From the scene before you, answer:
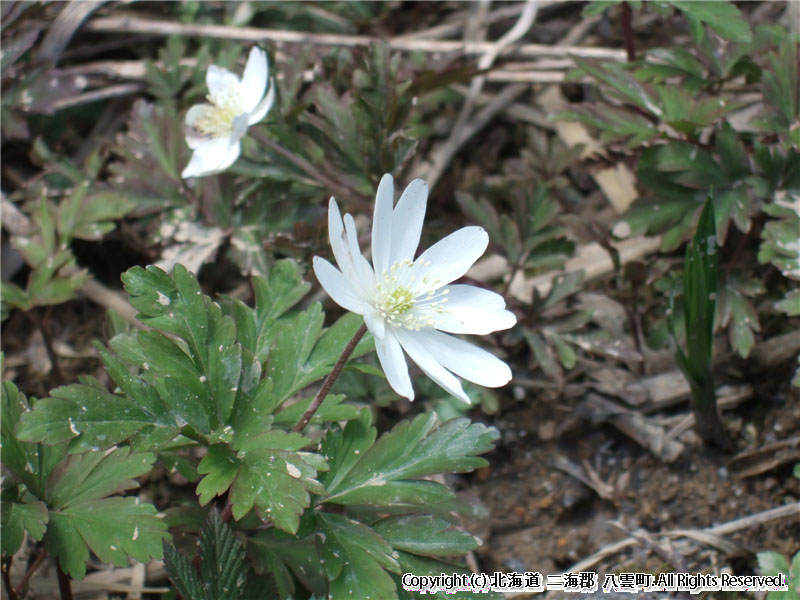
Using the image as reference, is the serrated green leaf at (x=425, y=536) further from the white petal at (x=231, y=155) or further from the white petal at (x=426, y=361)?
the white petal at (x=231, y=155)

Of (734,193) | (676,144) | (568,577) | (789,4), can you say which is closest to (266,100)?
(676,144)

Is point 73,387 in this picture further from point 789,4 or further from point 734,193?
point 789,4

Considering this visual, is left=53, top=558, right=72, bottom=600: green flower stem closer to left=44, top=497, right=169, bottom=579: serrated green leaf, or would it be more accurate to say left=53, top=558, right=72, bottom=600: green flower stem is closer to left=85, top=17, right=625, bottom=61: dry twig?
left=44, top=497, right=169, bottom=579: serrated green leaf

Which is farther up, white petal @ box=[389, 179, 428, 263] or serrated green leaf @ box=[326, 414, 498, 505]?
white petal @ box=[389, 179, 428, 263]

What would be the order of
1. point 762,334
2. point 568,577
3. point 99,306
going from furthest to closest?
point 99,306 < point 762,334 < point 568,577

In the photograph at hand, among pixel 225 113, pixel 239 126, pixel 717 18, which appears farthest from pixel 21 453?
pixel 717 18

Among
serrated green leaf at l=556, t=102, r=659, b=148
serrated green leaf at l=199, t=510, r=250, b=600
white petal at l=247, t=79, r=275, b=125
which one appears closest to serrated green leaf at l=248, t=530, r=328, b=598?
serrated green leaf at l=199, t=510, r=250, b=600
